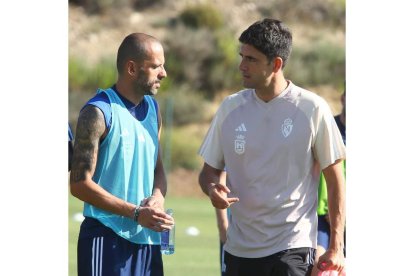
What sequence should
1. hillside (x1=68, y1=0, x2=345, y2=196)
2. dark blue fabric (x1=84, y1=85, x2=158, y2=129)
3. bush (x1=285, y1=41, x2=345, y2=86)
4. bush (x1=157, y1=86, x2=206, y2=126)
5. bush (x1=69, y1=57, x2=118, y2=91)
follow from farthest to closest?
hillside (x1=68, y1=0, x2=345, y2=196) → bush (x1=285, y1=41, x2=345, y2=86) → bush (x1=69, y1=57, x2=118, y2=91) → bush (x1=157, y1=86, x2=206, y2=126) → dark blue fabric (x1=84, y1=85, x2=158, y2=129)

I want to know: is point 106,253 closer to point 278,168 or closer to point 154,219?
point 154,219

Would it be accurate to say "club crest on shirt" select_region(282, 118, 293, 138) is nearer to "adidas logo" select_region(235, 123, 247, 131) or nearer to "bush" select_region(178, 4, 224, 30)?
"adidas logo" select_region(235, 123, 247, 131)

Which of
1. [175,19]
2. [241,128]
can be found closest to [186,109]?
[175,19]

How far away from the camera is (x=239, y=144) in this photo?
6383 mm

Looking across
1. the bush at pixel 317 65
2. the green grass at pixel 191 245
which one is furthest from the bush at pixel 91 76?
the green grass at pixel 191 245

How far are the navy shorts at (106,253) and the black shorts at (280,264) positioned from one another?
61cm

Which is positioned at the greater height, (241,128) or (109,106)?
(109,106)

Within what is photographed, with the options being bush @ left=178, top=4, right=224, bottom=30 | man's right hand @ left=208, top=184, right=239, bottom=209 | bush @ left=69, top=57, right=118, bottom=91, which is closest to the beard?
man's right hand @ left=208, top=184, right=239, bottom=209

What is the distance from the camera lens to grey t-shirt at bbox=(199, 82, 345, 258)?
6270mm

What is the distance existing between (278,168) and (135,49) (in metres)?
1.15
